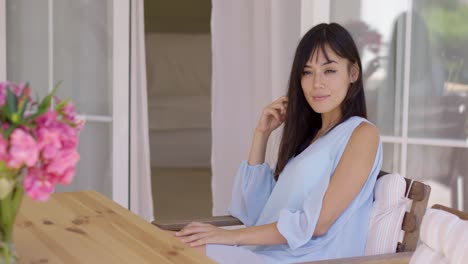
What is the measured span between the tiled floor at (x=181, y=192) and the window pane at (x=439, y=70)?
→ 260 centimetres

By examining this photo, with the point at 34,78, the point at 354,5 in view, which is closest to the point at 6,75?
the point at 34,78

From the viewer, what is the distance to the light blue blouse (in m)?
1.90

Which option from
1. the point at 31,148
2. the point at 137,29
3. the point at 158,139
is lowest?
the point at 158,139

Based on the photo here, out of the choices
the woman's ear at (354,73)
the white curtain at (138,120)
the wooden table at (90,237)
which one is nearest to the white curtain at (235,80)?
the white curtain at (138,120)

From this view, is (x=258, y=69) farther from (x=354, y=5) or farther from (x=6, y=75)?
(x=6, y=75)

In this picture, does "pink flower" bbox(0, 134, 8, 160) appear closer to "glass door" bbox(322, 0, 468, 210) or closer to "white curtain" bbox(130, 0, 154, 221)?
"glass door" bbox(322, 0, 468, 210)

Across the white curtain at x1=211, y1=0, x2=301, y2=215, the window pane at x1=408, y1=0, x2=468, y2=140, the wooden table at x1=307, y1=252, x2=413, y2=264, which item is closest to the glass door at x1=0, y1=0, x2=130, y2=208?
the white curtain at x1=211, y1=0, x2=301, y2=215

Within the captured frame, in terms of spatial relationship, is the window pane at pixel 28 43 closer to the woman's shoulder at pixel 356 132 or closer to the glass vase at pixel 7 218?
the woman's shoulder at pixel 356 132

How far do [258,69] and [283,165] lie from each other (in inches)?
51.2

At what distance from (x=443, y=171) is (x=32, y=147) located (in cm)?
188

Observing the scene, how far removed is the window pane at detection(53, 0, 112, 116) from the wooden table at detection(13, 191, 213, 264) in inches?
69.8

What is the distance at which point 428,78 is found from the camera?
101 inches

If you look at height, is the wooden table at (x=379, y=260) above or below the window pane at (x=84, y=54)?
below

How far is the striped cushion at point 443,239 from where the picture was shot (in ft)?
3.77
